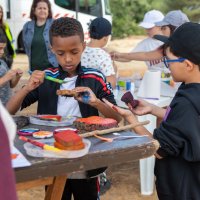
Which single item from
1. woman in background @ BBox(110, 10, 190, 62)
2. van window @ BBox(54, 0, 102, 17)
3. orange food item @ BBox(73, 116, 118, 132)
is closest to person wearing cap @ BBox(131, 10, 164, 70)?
woman in background @ BBox(110, 10, 190, 62)

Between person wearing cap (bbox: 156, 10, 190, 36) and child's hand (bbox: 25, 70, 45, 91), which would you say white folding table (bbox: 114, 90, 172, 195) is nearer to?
person wearing cap (bbox: 156, 10, 190, 36)

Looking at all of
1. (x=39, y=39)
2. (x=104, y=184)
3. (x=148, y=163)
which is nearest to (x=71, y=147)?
(x=148, y=163)

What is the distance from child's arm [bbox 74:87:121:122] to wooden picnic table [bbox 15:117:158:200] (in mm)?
274

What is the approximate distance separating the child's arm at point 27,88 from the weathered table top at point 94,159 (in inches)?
17.4

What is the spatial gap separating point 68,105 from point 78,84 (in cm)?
13

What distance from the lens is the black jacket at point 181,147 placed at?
6.51ft

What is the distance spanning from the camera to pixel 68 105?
2.38 meters

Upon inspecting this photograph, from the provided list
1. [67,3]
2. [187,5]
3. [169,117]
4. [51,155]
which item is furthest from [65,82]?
[187,5]

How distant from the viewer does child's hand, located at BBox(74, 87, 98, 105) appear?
2.11 metres

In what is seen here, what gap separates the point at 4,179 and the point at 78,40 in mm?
1447

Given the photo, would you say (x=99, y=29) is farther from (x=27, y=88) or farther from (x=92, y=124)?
(x=92, y=124)

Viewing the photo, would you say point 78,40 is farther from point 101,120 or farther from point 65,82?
point 101,120

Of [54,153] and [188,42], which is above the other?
[188,42]

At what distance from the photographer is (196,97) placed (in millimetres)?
2021
